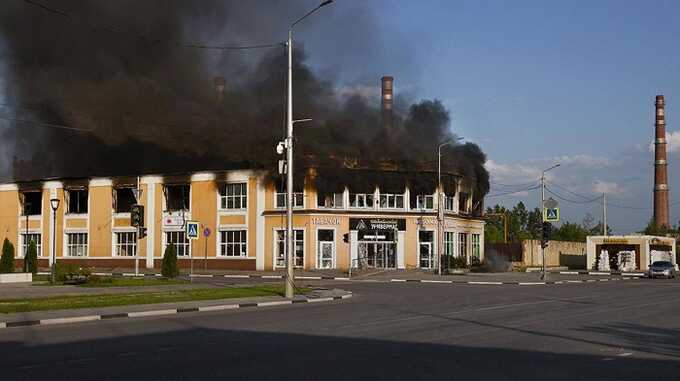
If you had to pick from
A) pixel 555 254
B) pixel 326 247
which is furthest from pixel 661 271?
pixel 555 254

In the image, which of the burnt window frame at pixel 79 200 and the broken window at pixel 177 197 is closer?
the broken window at pixel 177 197

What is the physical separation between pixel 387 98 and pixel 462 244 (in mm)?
13465

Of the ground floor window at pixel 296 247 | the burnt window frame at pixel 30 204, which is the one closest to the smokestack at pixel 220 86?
the ground floor window at pixel 296 247

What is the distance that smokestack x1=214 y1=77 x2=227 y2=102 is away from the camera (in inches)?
1933

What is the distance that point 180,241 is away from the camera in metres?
63.8

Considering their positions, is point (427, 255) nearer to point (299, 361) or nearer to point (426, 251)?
point (426, 251)

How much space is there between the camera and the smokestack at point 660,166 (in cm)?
8881

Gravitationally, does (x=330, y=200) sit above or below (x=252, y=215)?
above

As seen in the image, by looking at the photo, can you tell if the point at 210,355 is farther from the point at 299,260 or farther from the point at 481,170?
the point at 481,170

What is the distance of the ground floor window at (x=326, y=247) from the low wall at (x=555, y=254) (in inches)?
986

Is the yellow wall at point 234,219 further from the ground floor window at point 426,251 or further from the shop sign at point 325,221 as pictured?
the ground floor window at point 426,251

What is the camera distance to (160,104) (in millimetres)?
48156

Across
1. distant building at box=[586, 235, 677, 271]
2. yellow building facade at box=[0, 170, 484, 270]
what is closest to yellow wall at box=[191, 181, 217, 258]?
yellow building facade at box=[0, 170, 484, 270]

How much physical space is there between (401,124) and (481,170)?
10176 millimetres
